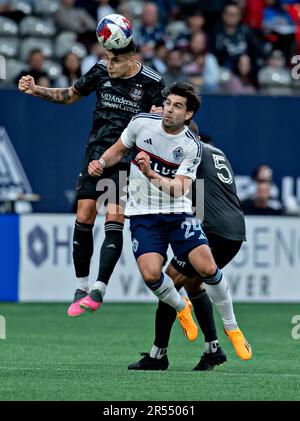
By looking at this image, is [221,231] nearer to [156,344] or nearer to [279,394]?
[156,344]

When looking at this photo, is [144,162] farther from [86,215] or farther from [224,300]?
[86,215]

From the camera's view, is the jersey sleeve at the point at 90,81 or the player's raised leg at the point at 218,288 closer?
the player's raised leg at the point at 218,288

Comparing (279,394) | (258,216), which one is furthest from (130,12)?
(279,394)

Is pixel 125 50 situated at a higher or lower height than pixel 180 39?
lower

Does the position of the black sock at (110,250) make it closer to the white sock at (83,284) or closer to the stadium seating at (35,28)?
→ the white sock at (83,284)

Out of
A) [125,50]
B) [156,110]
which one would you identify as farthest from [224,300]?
[125,50]

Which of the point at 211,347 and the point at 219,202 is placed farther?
the point at 219,202

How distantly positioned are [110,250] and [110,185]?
0.58 m

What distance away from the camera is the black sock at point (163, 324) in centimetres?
990

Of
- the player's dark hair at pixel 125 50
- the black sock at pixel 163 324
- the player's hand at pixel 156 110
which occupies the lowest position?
the black sock at pixel 163 324

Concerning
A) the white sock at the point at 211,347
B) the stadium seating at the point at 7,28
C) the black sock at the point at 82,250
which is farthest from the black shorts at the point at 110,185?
the stadium seating at the point at 7,28

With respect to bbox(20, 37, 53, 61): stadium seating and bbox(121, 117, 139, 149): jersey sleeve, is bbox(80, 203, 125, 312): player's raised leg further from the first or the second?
bbox(20, 37, 53, 61): stadium seating

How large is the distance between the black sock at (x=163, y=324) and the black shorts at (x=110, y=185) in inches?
42.4

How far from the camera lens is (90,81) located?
10.5m
